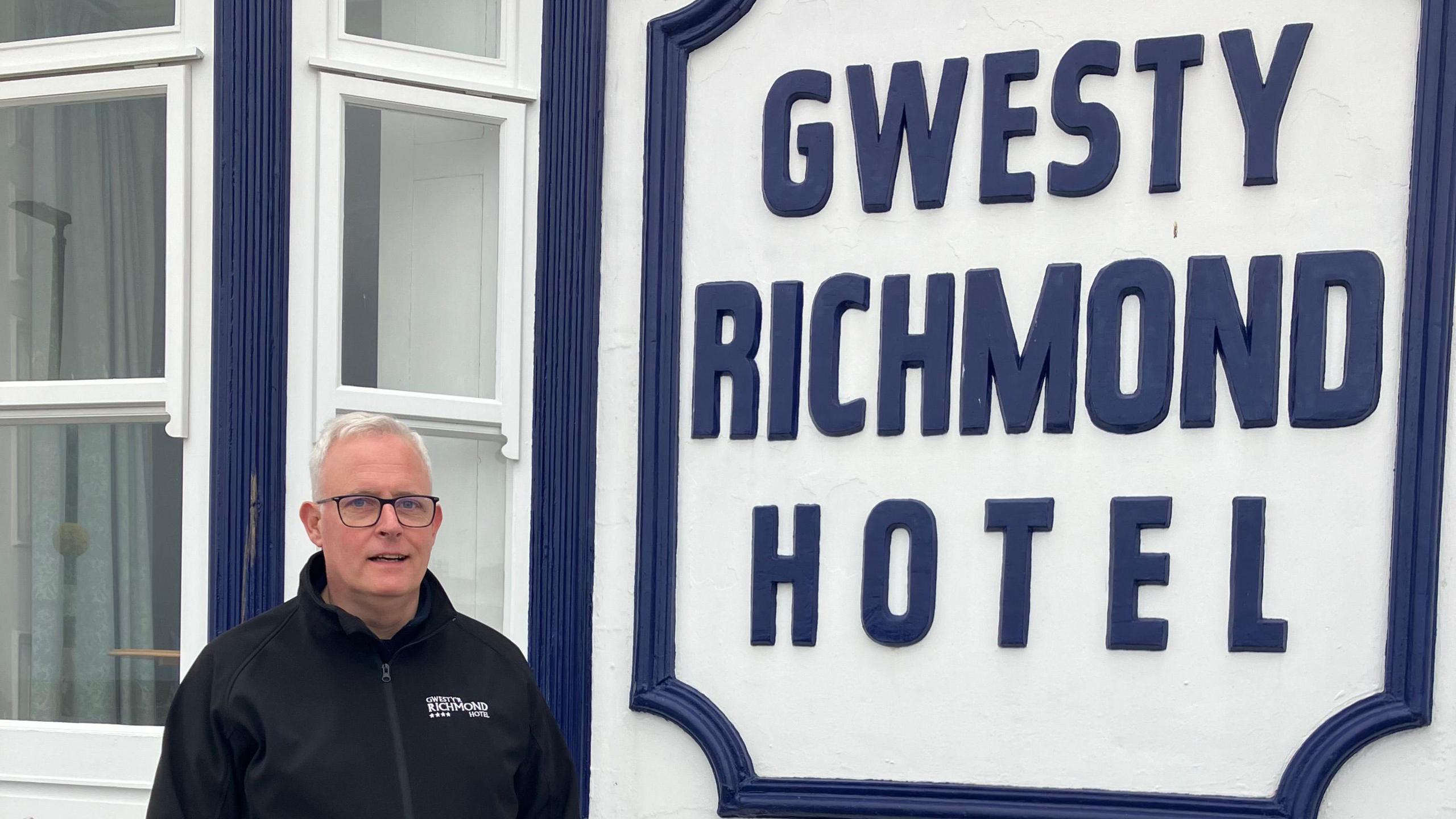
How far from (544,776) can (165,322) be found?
5.93 feet

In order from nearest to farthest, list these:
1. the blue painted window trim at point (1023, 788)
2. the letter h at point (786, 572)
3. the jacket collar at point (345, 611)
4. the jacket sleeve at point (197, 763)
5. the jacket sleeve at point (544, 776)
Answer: the jacket sleeve at point (197, 763), the jacket collar at point (345, 611), the jacket sleeve at point (544, 776), the blue painted window trim at point (1023, 788), the letter h at point (786, 572)

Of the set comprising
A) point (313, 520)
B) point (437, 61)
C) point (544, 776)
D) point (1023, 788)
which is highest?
point (437, 61)

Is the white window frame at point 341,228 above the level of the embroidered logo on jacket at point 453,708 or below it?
above

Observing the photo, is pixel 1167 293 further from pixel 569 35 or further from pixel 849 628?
pixel 569 35

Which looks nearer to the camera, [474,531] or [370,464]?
[370,464]

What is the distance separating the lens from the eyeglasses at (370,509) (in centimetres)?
223

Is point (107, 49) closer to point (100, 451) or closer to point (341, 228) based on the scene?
point (341, 228)

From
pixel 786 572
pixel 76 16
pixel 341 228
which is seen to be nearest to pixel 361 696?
pixel 786 572

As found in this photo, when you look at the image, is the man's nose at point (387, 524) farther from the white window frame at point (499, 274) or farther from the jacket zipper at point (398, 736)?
the white window frame at point (499, 274)

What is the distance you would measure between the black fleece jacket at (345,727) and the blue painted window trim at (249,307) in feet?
3.88

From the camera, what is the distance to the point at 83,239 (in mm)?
3662

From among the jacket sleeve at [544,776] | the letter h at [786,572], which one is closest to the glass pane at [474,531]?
the letter h at [786,572]

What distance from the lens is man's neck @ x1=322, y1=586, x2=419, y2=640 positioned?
2.26m

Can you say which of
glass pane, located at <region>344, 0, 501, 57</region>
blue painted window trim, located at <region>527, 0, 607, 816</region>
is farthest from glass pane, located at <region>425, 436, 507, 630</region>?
glass pane, located at <region>344, 0, 501, 57</region>
